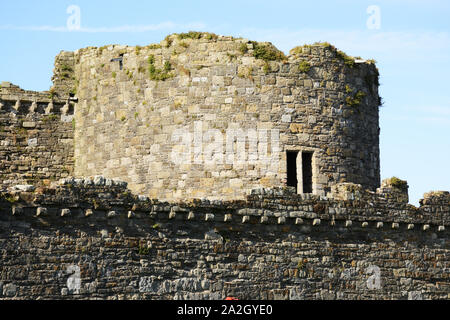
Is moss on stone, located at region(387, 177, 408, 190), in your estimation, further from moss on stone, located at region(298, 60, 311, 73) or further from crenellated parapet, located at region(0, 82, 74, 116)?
crenellated parapet, located at region(0, 82, 74, 116)

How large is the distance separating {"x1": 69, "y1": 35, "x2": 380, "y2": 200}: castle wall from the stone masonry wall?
2.70 metres

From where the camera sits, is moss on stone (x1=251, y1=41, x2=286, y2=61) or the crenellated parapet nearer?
moss on stone (x1=251, y1=41, x2=286, y2=61)

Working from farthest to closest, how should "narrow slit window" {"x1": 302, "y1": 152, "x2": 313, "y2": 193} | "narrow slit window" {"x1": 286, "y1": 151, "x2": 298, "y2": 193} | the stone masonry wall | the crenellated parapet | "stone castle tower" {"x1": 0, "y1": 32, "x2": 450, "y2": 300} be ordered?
the crenellated parapet
"narrow slit window" {"x1": 302, "y1": 152, "x2": 313, "y2": 193}
"narrow slit window" {"x1": 286, "y1": 151, "x2": 298, "y2": 193}
"stone castle tower" {"x1": 0, "y1": 32, "x2": 450, "y2": 300}
the stone masonry wall

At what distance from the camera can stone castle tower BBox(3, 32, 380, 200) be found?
2636 centimetres

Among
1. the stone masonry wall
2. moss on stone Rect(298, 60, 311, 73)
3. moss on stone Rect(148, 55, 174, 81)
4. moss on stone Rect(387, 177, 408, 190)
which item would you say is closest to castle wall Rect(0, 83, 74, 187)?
moss on stone Rect(148, 55, 174, 81)

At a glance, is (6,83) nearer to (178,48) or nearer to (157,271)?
(178,48)

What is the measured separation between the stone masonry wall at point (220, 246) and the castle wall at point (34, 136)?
24.5 feet

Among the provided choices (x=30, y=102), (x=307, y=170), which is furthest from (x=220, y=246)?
(x=30, y=102)

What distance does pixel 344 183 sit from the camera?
2508 cm

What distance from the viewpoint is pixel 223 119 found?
26516mm

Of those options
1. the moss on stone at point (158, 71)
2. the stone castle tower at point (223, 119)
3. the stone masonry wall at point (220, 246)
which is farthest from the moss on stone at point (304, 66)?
the stone masonry wall at point (220, 246)

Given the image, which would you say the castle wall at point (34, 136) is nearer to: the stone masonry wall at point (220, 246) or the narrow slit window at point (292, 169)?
the narrow slit window at point (292, 169)

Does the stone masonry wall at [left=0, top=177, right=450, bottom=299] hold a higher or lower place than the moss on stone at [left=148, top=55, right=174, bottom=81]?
lower

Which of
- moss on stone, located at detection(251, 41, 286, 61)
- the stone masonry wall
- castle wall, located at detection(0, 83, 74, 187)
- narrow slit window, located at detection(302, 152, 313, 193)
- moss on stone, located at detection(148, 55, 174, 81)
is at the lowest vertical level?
the stone masonry wall
